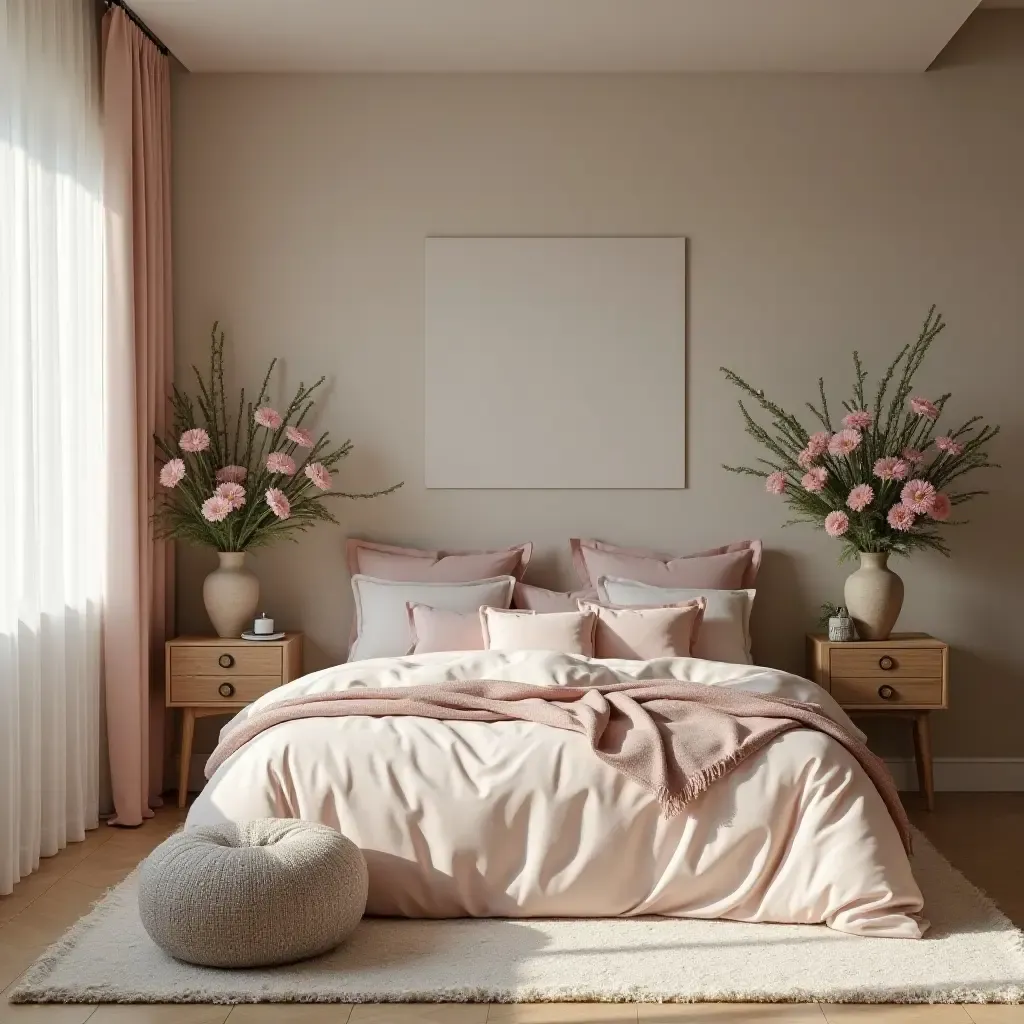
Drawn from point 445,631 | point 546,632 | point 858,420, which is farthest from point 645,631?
point 858,420

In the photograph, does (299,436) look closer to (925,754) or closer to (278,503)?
(278,503)

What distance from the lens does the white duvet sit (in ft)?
11.3

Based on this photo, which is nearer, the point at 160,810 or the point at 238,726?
the point at 238,726

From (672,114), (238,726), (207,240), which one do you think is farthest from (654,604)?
(207,240)

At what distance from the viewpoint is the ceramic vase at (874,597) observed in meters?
4.99

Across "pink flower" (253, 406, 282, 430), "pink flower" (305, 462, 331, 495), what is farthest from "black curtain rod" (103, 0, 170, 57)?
"pink flower" (305, 462, 331, 495)

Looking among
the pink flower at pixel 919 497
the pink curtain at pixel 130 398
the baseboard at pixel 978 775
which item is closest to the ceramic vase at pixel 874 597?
the pink flower at pixel 919 497

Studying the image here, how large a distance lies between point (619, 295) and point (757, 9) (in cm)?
123

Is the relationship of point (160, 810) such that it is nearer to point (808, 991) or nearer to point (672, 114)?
point (808, 991)

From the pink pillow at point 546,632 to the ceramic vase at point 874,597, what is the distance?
109 cm

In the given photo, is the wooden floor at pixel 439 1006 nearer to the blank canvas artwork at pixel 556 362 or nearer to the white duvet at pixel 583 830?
the white duvet at pixel 583 830

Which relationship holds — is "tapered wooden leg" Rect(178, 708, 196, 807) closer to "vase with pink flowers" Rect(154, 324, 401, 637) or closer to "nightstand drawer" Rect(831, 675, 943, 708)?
"vase with pink flowers" Rect(154, 324, 401, 637)

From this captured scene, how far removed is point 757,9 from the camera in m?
→ 4.61

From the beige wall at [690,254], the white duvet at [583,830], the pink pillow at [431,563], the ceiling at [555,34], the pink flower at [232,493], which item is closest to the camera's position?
the white duvet at [583,830]
